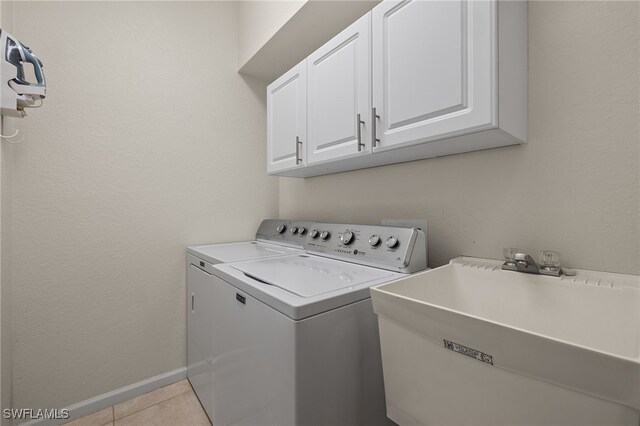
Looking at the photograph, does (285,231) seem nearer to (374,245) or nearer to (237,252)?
(237,252)

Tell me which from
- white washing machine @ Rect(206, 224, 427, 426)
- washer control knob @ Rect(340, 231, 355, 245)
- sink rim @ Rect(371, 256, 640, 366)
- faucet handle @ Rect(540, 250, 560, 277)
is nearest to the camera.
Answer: sink rim @ Rect(371, 256, 640, 366)

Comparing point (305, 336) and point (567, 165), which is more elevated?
point (567, 165)

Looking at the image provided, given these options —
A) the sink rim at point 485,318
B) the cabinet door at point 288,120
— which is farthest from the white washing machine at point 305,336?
the cabinet door at point 288,120

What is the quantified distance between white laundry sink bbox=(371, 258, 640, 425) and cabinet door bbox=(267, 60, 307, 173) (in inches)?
40.6

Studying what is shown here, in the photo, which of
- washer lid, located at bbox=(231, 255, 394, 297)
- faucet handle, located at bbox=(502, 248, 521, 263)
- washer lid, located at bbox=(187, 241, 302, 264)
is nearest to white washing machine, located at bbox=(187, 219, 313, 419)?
washer lid, located at bbox=(187, 241, 302, 264)

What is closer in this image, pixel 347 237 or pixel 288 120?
pixel 347 237

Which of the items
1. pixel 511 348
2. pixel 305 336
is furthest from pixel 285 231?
pixel 511 348

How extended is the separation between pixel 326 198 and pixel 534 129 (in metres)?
1.18

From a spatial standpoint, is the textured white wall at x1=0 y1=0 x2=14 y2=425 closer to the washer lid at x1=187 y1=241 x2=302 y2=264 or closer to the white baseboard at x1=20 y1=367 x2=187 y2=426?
the white baseboard at x1=20 y1=367 x2=187 y2=426

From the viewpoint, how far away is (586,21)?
911mm

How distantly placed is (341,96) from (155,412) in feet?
6.56

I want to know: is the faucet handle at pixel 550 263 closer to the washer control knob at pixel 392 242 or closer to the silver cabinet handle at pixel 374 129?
the washer control knob at pixel 392 242

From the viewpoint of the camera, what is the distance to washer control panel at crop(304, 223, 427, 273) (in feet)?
3.69

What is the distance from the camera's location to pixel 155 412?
5.16 ft
